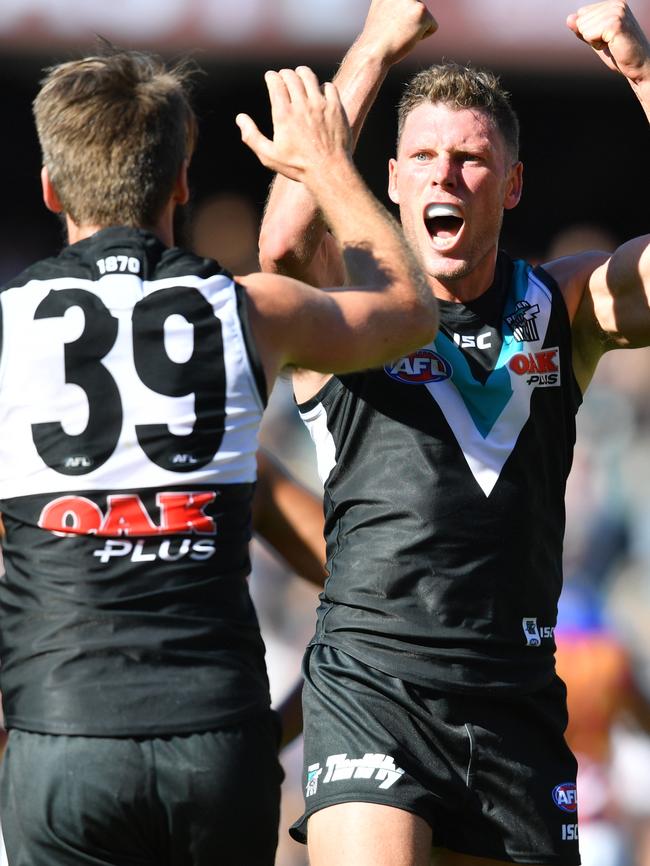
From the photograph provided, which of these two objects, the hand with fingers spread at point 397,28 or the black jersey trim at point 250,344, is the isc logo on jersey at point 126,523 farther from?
the hand with fingers spread at point 397,28

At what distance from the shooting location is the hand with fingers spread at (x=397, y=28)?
442cm

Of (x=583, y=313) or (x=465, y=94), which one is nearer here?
(x=583, y=313)

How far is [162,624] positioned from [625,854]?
4689 mm

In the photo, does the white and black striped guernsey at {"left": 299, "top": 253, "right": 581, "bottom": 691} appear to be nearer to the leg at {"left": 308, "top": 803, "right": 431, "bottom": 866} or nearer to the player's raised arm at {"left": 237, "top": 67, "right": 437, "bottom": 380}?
the leg at {"left": 308, "top": 803, "right": 431, "bottom": 866}

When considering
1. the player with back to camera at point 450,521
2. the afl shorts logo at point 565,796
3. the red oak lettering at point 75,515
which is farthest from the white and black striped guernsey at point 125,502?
the afl shorts logo at point 565,796

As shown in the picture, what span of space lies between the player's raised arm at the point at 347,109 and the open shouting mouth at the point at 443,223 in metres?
0.43

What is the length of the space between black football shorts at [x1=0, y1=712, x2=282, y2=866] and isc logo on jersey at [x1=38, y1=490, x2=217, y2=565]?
43 centimetres

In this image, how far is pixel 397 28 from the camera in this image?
4.43 meters

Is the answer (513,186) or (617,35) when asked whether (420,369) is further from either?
(617,35)

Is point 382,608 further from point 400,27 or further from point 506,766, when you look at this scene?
point 400,27

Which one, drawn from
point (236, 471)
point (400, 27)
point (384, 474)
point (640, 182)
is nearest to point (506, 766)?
point (384, 474)

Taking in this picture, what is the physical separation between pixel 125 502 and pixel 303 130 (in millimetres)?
1233

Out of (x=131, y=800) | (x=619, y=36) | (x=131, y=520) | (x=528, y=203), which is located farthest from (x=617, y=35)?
(x=528, y=203)

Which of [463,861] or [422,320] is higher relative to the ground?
[422,320]
